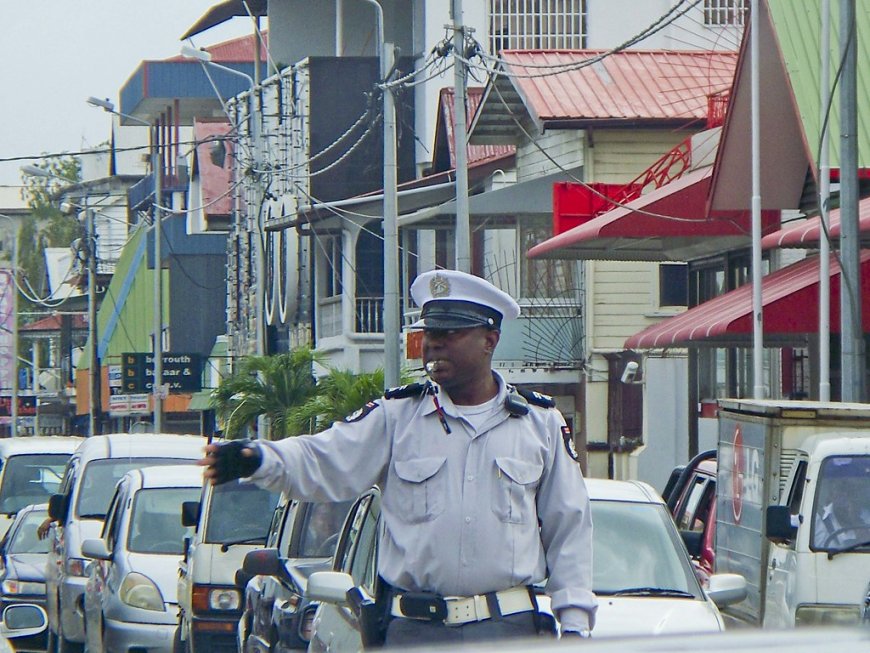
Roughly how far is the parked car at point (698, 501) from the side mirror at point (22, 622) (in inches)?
205

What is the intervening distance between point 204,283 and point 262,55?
25.7 feet

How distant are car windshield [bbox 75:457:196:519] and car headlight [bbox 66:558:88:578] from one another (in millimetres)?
906

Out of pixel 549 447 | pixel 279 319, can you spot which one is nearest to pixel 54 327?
pixel 279 319

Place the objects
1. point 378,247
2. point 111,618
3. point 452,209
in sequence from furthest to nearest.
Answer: point 378,247, point 452,209, point 111,618

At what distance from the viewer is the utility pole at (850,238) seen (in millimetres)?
16266

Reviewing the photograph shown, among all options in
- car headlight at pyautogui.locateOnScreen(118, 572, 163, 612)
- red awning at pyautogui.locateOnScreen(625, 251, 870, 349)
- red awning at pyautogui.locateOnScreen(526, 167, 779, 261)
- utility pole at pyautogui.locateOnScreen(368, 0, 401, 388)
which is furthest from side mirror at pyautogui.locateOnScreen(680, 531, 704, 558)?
utility pole at pyautogui.locateOnScreen(368, 0, 401, 388)

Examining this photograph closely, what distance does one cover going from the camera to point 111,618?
1334 cm

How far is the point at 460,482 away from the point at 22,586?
42.3ft

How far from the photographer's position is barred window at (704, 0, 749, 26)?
37531 mm

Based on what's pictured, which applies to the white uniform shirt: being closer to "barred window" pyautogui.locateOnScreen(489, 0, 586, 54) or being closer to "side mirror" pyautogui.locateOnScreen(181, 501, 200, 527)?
"side mirror" pyautogui.locateOnScreen(181, 501, 200, 527)

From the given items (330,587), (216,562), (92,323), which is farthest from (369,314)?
(330,587)

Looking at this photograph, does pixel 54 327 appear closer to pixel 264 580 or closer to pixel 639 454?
pixel 639 454

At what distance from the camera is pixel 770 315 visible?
20.1 metres

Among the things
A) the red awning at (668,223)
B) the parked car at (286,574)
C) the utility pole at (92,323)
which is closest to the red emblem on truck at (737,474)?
the parked car at (286,574)
